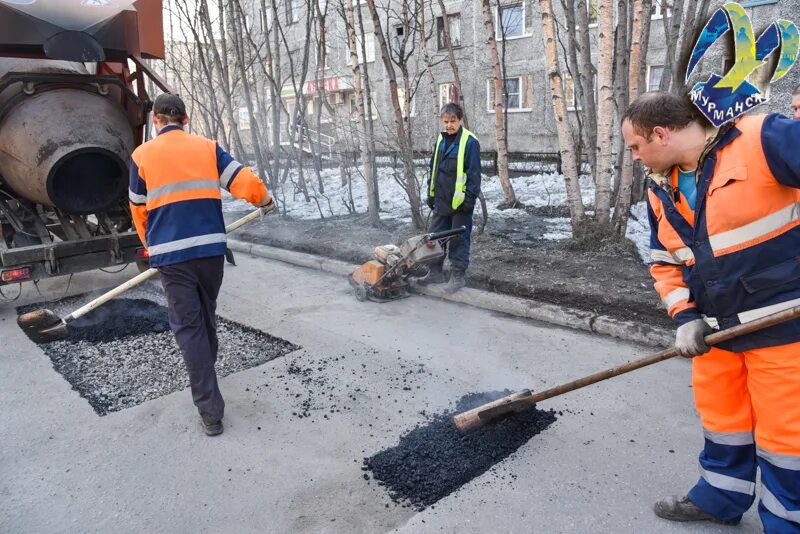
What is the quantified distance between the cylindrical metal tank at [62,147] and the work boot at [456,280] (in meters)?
3.29

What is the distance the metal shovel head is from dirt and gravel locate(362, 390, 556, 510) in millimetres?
2921

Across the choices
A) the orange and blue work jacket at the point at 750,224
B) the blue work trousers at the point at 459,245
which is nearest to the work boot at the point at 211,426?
the orange and blue work jacket at the point at 750,224

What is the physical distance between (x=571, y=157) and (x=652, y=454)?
4321 mm

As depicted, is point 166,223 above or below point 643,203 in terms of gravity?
above

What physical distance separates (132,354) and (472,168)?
11.5 feet

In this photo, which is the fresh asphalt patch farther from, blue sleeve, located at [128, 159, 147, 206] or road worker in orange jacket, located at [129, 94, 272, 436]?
blue sleeve, located at [128, 159, 147, 206]

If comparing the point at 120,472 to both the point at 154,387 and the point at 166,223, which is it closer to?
the point at 154,387

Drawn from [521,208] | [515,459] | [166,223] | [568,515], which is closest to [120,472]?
[166,223]

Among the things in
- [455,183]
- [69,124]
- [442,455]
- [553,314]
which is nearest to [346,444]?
[442,455]

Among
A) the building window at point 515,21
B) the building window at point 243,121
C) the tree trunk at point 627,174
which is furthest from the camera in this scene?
the building window at point 243,121

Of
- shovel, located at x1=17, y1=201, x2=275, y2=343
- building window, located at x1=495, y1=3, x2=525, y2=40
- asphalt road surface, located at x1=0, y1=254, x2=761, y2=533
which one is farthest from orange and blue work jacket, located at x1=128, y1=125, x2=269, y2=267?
building window, located at x1=495, y1=3, x2=525, y2=40

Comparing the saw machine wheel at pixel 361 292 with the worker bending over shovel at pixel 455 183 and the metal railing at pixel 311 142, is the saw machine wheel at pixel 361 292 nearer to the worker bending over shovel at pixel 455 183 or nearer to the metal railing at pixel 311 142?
the worker bending over shovel at pixel 455 183

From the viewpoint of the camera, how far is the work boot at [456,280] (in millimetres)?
5742

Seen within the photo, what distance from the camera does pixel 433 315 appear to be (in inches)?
207
